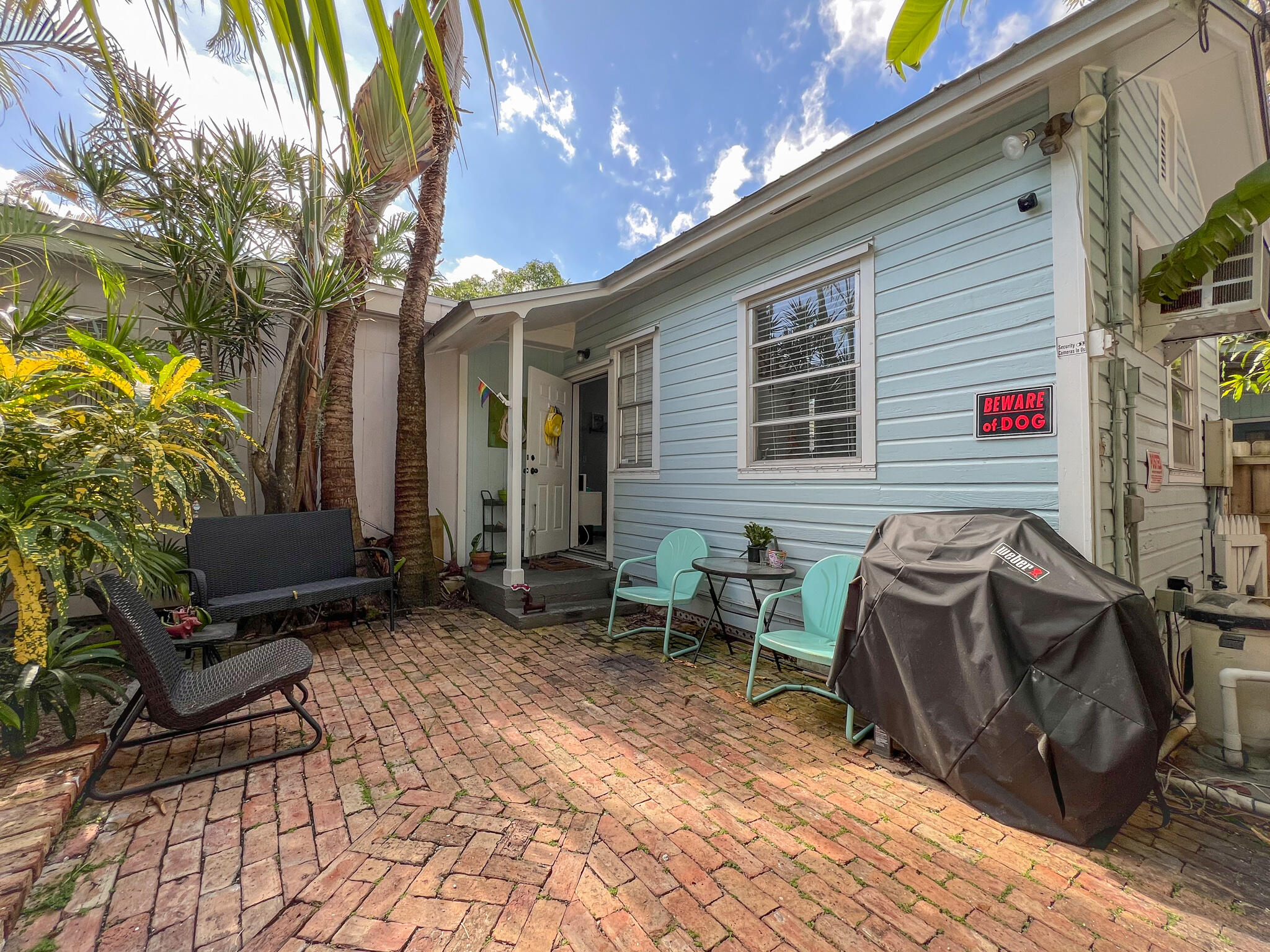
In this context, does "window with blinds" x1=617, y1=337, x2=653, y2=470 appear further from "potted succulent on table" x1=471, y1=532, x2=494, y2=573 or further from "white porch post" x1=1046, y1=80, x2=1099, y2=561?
"white porch post" x1=1046, y1=80, x2=1099, y2=561

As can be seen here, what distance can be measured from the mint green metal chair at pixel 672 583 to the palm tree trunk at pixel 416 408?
2186 mm

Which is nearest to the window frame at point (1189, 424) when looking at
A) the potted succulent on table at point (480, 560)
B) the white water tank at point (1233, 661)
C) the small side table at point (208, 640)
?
the white water tank at point (1233, 661)

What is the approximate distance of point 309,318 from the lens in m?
4.62

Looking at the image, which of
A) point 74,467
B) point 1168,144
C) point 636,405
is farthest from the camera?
point 636,405

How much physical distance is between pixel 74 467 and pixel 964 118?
454 cm

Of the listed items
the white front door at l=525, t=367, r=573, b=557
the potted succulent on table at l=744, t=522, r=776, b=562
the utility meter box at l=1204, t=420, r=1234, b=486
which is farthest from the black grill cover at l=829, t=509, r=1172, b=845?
the white front door at l=525, t=367, r=573, b=557

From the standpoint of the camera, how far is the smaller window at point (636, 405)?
216 inches

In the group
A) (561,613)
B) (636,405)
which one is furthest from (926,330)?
(561,613)

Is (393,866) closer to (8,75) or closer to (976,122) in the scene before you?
(976,122)

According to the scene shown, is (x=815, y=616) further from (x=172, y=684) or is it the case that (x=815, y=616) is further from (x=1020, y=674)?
(x=172, y=684)

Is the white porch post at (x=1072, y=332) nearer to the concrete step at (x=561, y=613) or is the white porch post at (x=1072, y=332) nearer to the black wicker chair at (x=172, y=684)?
the concrete step at (x=561, y=613)

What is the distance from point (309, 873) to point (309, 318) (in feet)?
14.1

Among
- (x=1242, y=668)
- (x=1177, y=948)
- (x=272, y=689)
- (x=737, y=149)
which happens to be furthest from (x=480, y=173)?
(x=737, y=149)

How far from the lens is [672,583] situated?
13.6 ft
